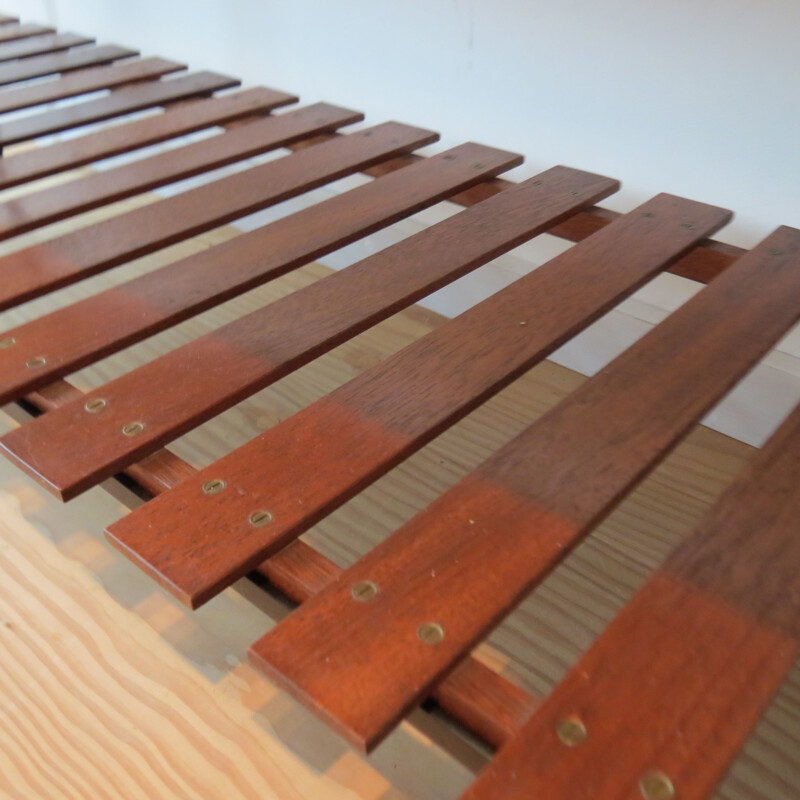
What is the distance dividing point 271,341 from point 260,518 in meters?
0.26

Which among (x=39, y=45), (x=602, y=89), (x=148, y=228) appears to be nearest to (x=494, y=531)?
(x=148, y=228)

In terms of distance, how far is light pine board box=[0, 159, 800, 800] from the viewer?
793 mm

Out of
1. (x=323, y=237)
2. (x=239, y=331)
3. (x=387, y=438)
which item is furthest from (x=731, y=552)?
(x=323, y=237)

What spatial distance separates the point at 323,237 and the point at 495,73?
0.48m

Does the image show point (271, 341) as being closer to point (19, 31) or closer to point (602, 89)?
point (602, 89)

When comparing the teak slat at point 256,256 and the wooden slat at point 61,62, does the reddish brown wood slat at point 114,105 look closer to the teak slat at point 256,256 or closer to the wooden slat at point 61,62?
the wooden slat at point 61,62

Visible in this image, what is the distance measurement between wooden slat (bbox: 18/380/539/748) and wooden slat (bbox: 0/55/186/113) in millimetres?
832

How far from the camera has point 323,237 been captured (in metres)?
1.04

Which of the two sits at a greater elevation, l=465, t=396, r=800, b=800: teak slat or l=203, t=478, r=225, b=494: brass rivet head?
l=203, t=478, r=225, b=494: brass rivet head

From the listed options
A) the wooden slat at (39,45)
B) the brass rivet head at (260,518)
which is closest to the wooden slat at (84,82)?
the wooden slat at (39,45)

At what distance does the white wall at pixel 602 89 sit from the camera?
108 centimetres

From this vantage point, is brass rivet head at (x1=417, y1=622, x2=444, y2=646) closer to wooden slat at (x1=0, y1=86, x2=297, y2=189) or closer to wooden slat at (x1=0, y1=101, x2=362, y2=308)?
wooden slat at (x1=0, y1=101, x2=362, y2=308)

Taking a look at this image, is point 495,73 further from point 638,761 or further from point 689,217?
point 638,761

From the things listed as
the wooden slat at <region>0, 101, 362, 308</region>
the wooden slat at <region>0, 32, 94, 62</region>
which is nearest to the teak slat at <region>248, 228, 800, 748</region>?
the wooden slat at <region>0, 101, 362, 308</region>
